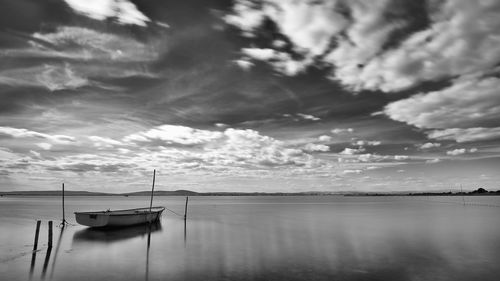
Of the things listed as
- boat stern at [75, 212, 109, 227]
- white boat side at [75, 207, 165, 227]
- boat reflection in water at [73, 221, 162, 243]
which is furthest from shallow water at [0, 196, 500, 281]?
white boat side at [75, 207, 165, 227]

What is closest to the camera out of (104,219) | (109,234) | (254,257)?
(254,257)

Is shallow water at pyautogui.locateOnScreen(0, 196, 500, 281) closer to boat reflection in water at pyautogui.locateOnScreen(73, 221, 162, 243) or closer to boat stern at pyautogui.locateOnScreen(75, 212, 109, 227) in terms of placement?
boat reflection in water at pyautogui.locateOnScreen(73, 221, 162, 243)

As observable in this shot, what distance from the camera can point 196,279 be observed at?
1814cm

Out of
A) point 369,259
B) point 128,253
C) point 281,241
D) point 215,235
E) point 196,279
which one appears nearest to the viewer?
point 196,279

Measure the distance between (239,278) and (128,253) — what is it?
12242mm

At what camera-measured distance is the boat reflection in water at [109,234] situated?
3394 cm

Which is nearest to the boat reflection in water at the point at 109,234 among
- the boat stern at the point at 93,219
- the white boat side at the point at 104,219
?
the white boat side at the point at 104,219

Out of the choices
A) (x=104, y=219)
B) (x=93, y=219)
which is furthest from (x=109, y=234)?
(x=93, y=219)

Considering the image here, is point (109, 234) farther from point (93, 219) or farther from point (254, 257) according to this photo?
point (254, 257)

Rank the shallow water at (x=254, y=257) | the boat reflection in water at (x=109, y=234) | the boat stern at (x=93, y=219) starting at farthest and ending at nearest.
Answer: the boat stern at (x=93, y=219) → the boat reflection in water at (x=109, y=234) → the shallow water at (x=254, y=257)

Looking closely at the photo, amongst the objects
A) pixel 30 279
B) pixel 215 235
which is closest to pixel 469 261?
pixel 215 235

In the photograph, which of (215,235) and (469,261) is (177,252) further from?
(469,261)

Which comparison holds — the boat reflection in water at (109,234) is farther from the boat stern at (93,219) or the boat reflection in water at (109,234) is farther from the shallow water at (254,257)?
the boat stern at (93,219)

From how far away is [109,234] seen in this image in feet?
124
